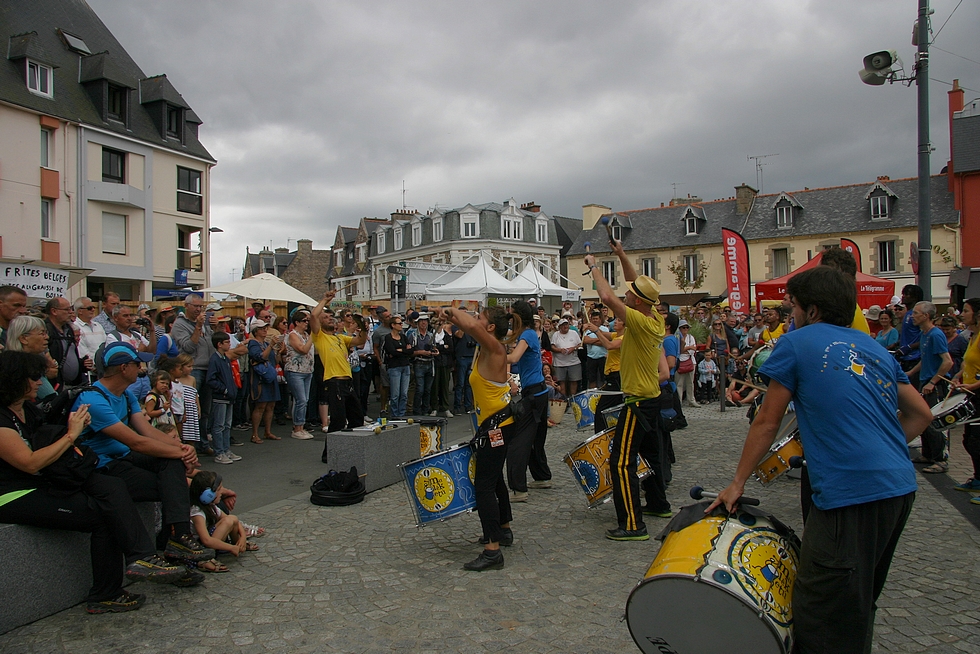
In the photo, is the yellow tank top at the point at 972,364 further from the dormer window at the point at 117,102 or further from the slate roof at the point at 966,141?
the slate roof at the point at 966,141

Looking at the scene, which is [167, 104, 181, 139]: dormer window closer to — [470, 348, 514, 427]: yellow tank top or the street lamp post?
the street lamp post

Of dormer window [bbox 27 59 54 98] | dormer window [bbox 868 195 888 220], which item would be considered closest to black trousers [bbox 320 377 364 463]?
dormer window [bbox 27 59 54 98]

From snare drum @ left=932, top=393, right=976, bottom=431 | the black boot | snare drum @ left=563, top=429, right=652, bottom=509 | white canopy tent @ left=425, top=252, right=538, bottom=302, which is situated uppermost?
white canopy tent @ left=425, top=252, right=538, bottom=302

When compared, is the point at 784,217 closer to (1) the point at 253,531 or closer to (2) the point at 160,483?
(1) the point at 253,531

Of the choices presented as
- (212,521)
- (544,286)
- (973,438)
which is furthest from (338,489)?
(544,286)

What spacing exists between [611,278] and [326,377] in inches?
1537

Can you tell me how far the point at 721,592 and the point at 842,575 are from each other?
18.2 inches

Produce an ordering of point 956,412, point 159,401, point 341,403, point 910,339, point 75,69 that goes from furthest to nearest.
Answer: point 75,69, point 910,339, point 341,403, point 956,412, point 159,401

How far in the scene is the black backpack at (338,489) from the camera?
6.41 meters

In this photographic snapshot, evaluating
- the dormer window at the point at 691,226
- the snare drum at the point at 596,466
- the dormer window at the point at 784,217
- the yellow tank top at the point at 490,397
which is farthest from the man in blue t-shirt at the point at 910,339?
the dormer window at the point at 691,226

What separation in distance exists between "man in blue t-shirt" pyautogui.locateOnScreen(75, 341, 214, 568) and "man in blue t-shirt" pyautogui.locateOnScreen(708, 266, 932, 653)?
144 inches

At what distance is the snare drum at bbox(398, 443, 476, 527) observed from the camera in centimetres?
501

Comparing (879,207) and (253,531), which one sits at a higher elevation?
(879,207)

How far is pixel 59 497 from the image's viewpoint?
3.94 metres
